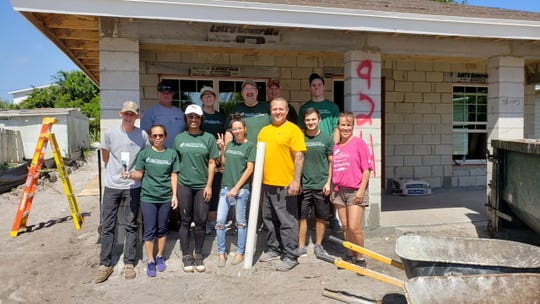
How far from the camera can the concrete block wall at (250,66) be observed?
7648 mm

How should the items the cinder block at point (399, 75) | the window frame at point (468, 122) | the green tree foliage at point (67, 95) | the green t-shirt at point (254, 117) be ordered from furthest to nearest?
1. the green tree foliage at point (67, 95)
2. the window frame at point (468, 122)
3. the cinder block at point (399, 75)
4. the green t-shirt at point (254, 117)

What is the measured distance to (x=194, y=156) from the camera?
460 centimetres

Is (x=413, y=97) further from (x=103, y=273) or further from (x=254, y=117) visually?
(x=103, y=273)

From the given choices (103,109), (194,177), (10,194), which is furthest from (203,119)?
(10,194)

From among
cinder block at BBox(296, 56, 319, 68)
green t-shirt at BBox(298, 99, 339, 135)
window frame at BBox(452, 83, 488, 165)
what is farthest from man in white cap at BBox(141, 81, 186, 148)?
window frame at BBox(452, 83, 488, 165)

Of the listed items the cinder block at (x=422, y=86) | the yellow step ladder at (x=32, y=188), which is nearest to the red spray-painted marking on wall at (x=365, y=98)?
the cinder block at (x=422, y=86)

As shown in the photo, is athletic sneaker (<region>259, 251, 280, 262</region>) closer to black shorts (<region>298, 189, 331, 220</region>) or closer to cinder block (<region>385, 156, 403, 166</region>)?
black shorts (<region>298, 189, 331, 220</region>)

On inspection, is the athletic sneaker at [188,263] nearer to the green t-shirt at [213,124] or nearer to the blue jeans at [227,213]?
the blue jeans at [227,213]

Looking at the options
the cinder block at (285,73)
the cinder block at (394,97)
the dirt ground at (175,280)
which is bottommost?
the dirt ground at (175,280)

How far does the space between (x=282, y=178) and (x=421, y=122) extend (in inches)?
238

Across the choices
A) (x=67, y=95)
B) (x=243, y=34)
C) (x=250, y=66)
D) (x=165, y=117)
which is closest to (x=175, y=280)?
(x=165, y=117)

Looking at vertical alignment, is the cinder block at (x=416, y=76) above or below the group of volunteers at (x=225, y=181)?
above

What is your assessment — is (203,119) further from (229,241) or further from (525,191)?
(525,191)

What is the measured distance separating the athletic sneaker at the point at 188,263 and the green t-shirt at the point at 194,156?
0.84m
